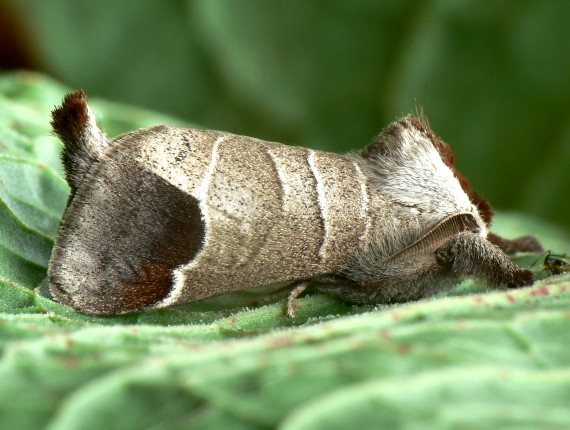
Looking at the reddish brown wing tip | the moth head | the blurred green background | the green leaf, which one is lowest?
the green leaf

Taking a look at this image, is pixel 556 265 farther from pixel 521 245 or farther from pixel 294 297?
pixel 294 297

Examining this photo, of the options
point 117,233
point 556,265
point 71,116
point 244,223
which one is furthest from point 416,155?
point 71,116

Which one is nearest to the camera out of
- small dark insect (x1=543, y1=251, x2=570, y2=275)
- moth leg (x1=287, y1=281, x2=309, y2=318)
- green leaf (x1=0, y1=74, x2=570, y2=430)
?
green leaf (x1=0, y1=74, x2=570, y2=430)

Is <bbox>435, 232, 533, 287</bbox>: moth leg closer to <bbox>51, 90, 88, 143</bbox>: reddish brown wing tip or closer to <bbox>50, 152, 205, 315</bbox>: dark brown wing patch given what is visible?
<bbox>50, 152, 205, 315</bbox>: dark brown wing patch

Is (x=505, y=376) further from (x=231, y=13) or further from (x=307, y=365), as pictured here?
(x=231, y=13)

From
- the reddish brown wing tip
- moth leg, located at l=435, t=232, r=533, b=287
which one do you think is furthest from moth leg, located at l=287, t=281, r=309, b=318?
the reddish brown wing tip

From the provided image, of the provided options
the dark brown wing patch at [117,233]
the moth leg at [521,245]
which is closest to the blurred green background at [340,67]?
the moth leg at [521,245]
